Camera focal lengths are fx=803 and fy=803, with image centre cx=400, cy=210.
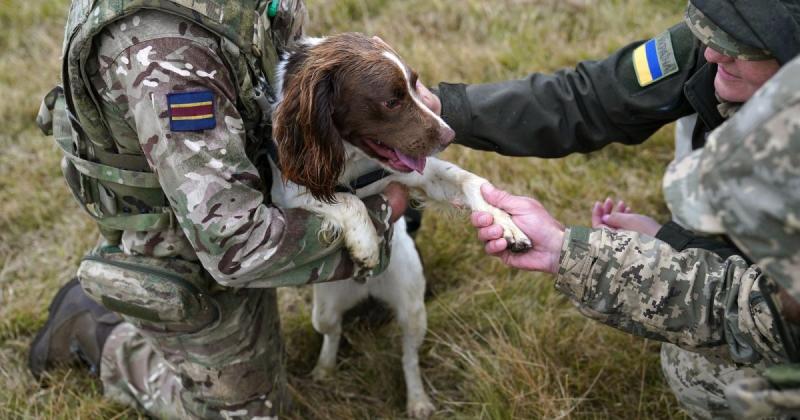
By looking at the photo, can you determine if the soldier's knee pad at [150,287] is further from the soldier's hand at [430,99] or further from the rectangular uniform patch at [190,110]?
the soldier's hand at [430,99]

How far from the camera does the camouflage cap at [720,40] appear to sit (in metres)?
2.74

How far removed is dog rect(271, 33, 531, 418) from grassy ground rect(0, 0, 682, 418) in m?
0.61

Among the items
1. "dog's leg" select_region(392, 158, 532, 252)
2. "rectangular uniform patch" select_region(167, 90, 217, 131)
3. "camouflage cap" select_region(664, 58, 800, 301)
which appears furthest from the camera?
"dog's leg" select_region(392, 158, 532, 252)

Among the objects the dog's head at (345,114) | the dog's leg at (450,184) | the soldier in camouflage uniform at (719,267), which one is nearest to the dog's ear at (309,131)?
the dog's head at (345,114)

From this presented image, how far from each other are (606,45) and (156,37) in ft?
12.7

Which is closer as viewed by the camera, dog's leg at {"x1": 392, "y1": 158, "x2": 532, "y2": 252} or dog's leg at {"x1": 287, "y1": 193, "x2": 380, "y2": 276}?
dog's leg at {"x1": 287, "y1": 193, "x2": 380, "y2": 276}

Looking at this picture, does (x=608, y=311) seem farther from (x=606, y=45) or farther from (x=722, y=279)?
(x=606, y=45)

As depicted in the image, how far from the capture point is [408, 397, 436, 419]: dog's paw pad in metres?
3.61

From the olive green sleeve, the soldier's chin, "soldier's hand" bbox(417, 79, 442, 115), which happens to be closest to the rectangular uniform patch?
"soldier's hand" bbox(417, 79, 442, 115)

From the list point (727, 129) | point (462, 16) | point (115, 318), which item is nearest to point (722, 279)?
point (727, 129)

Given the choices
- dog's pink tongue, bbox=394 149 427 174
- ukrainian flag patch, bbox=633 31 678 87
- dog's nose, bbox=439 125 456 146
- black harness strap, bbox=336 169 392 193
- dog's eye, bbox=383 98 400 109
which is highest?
dog's eye, bbox=383 98 400 109

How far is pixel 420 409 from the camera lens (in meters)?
3.62

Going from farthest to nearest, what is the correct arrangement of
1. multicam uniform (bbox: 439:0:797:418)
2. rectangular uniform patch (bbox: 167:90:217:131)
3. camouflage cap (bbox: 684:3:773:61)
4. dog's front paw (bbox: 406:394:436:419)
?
dog's front paw (bbox: 406:394:436:419)
camouflage cap (bbox: 684:3:773:61)
multicam uniform (bbox: 439:0:797:418)
rectangular uniform patch (bbox: 167:90:217:131)

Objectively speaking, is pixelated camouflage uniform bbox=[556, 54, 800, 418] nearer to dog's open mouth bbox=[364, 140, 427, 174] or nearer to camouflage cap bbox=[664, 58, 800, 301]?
camouflage cap bbox=[664, 58, 800, 301]
